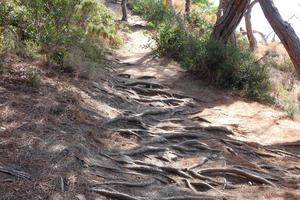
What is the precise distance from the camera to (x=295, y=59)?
8.73m

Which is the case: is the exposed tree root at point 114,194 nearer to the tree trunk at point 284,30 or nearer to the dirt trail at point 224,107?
the dirt trail at point 224,107

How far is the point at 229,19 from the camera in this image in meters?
12.2

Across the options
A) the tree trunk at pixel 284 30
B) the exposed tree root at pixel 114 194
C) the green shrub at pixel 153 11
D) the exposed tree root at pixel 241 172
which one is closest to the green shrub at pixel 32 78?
the exposed tree root at pixel 114 194

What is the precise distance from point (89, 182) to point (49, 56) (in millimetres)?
4163

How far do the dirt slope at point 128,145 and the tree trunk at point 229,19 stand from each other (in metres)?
2.83

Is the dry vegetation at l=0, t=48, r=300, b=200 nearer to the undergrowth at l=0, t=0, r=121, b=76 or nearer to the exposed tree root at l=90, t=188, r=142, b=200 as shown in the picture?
the exposed tree root at l=90, t=188, r=142, b=200

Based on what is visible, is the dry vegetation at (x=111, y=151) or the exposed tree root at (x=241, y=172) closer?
the dry vegetation at (x=111, y=151)

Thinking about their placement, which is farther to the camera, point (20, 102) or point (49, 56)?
point (49, 56)

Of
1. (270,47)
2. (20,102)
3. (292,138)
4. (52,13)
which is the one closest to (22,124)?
(20,102)

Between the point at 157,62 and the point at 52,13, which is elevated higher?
the point at 52,13

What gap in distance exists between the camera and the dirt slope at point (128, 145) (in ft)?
16.7

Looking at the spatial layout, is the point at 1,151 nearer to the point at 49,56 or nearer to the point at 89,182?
the point at 89,182

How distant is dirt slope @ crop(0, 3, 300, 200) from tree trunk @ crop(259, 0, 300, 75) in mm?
1705

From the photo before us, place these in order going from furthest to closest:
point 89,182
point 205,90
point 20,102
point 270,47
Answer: point 270,47, point 205,90, point 20,102, point 89,182
